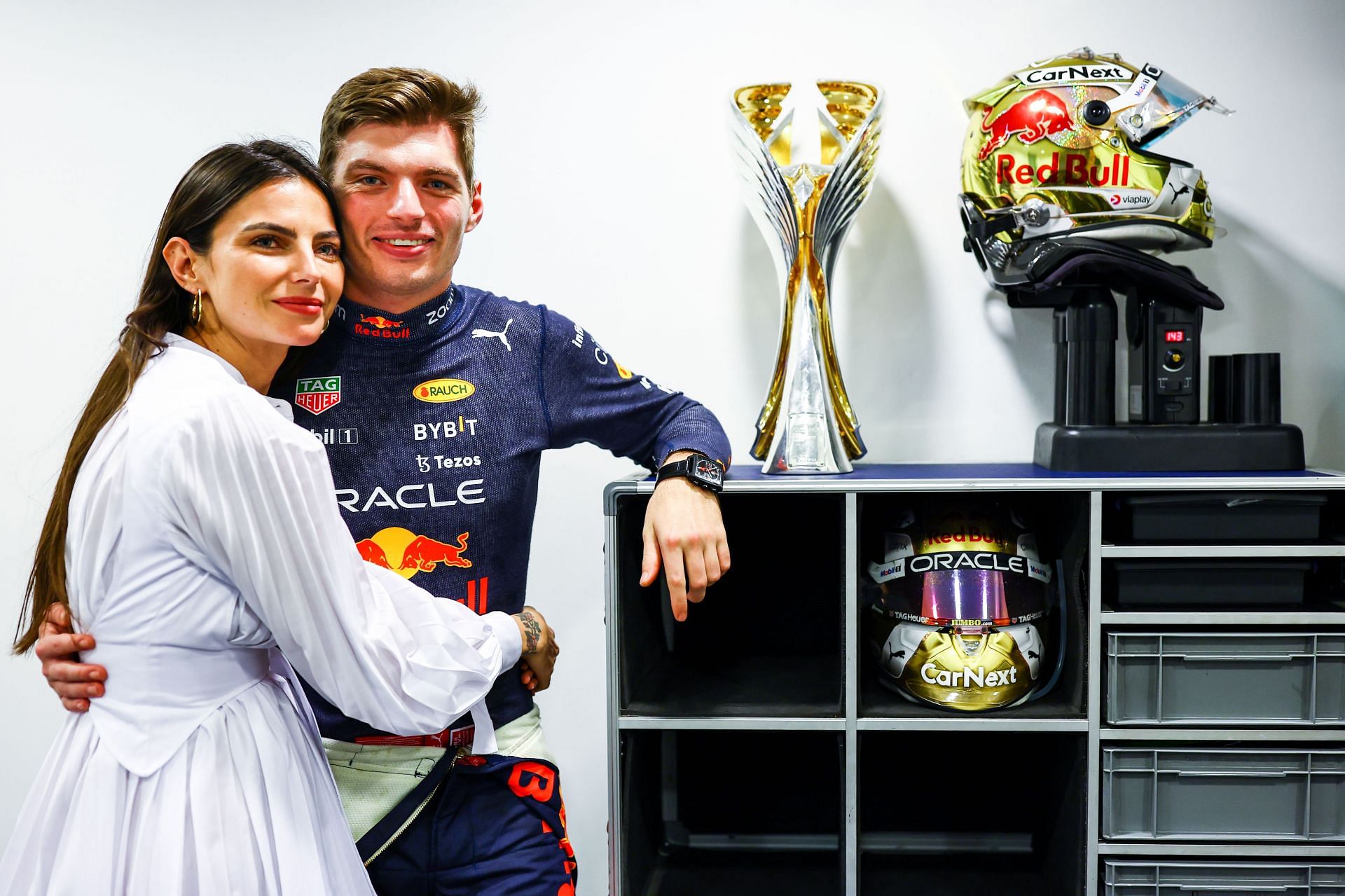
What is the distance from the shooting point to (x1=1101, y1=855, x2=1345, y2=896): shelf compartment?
4.57ft

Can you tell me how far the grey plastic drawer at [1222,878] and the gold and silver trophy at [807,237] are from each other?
709 mm

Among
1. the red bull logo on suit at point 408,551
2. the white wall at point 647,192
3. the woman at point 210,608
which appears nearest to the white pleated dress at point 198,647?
the woman at point 210,608

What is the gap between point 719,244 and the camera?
1.88 m

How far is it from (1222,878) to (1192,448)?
633 mm

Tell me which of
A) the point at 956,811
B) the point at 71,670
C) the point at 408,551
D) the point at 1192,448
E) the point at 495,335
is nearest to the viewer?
the point at 71,670

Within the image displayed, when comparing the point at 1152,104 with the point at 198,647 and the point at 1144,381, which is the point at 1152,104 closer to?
the point at 1144,381

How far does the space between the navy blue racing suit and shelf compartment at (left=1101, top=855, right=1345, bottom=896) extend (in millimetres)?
791

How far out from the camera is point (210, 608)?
103cm

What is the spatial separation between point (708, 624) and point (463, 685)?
2.35ft

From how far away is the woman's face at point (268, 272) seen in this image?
1120 millimetres

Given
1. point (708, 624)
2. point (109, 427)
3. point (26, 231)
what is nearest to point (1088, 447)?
point (708, 624)

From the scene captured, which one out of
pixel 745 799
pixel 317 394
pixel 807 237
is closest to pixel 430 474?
pixel 317 394

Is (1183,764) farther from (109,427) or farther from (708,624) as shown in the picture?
(109,427)

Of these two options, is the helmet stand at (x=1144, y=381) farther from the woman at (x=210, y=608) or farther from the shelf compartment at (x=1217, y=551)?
the woman at (x=210, y=608)
